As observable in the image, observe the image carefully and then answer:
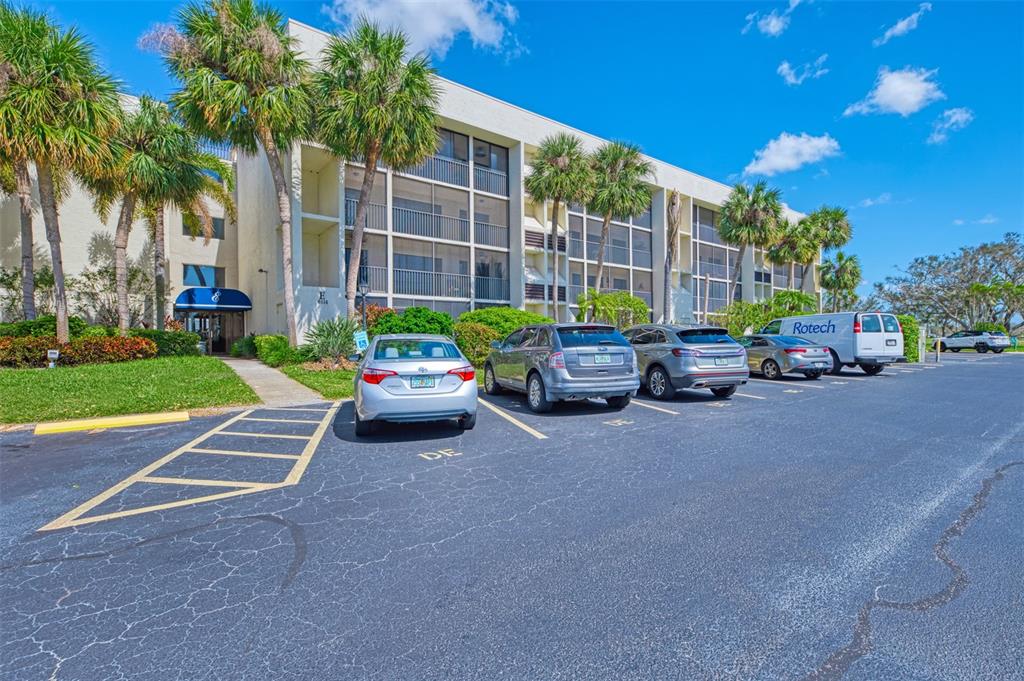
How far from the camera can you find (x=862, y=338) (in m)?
15.6

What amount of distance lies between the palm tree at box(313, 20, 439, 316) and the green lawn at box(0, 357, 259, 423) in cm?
747

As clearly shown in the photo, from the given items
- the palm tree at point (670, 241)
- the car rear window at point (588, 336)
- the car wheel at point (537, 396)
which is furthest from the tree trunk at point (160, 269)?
the palm tree at point (670, 241)

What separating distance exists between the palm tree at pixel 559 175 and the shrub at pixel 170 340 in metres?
15.7

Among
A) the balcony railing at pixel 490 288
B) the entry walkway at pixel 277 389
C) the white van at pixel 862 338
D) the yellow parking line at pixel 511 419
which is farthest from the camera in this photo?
the balcony railing at pixel 490 288

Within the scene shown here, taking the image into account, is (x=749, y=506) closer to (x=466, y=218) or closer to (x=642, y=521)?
(x=642, y=521)

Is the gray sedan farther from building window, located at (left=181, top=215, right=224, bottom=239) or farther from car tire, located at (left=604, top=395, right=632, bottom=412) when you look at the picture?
building window, located at (left=181, top=215, right=224, bottom=239)

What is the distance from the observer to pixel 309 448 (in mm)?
6551

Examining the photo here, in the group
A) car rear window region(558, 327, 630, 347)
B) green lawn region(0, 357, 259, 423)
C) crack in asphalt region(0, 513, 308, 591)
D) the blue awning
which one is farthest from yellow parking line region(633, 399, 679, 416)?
the blue awning

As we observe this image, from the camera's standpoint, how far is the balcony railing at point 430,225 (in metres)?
22.5

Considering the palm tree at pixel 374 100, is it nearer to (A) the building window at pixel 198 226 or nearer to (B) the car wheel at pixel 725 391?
(A) the building window at pixel 198 226

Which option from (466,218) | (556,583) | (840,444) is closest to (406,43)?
(466,218)

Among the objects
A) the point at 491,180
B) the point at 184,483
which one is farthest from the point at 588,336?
the point at 491,180

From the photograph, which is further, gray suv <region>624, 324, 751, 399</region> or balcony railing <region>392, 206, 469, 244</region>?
balcony railing <region>392, 206, 469, 244</region>

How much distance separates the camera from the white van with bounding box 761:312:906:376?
51.4 ft
